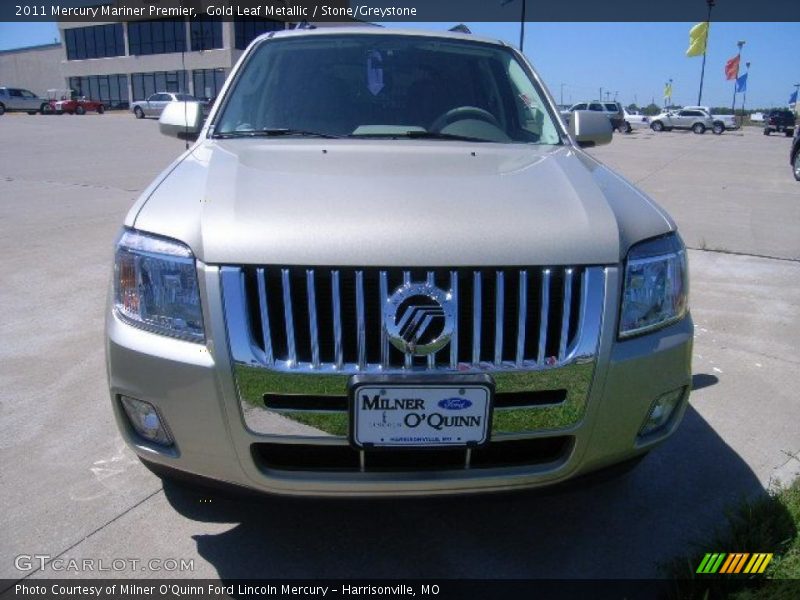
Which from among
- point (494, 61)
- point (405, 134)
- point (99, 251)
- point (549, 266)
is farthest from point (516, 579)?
point (99, 251)

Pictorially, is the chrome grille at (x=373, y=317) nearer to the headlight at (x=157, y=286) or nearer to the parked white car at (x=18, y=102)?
the headlight at (x=157, y=286)

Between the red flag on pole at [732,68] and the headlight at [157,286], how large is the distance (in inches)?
2683

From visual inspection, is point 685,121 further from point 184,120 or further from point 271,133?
point 271,133

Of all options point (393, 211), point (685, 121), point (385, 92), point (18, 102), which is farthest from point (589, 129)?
point (18, 102)

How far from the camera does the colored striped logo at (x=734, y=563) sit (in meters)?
2.19

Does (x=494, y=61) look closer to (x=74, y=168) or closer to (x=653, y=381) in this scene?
(x=653, y=381)

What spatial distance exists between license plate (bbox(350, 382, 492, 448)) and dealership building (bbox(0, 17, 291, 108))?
4962 centimetres

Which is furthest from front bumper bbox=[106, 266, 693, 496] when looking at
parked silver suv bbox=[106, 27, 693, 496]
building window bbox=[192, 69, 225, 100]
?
building window bbox=[192, 69, 225, 100]

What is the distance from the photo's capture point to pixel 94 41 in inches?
2404

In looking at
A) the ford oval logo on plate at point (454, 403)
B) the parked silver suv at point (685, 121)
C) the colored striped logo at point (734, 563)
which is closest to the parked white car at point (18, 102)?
the parked silver suv at point (685, 121)

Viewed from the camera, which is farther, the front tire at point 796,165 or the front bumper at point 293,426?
the front tire at point 796,165

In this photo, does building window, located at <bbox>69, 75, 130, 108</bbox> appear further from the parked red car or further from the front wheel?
the front wheel

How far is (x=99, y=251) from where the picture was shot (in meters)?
6.51

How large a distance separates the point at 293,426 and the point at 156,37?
203 ft
